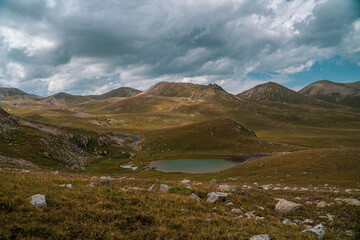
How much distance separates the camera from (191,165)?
75500mm

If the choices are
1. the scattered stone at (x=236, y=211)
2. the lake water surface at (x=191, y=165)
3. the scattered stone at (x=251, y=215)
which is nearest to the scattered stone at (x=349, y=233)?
the scattered stone at (x=251, y=215)

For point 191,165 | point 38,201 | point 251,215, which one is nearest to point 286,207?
Answer: point 251,215

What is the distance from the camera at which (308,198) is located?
18250mm

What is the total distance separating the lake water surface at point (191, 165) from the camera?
6770cm

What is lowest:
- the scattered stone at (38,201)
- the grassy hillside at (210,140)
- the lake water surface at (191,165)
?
the lake water surface at (191,165)

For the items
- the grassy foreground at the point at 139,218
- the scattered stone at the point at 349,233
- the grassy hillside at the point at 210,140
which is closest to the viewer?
the grassy foreground at the point at 139,218

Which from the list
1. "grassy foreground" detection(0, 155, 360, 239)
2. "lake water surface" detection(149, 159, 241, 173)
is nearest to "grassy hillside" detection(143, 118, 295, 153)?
"lake water surface" detection(149, 159, 241, 173)

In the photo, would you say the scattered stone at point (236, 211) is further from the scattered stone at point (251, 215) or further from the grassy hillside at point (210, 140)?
the grassy hillside at point (210, 140)

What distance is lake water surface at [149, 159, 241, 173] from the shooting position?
222ft

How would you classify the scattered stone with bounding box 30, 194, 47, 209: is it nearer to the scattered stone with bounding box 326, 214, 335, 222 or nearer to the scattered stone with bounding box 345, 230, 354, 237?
the scattered stone with bounding box 345, 230, 354, 237

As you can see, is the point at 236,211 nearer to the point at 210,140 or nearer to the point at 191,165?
the point at 191,165

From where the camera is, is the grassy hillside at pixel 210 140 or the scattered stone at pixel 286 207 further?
the grassy hillside at pixel 210 140

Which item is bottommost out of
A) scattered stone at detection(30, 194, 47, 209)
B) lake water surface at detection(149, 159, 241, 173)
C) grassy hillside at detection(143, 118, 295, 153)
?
lake water surface at detection(149, 159, 241, 173)

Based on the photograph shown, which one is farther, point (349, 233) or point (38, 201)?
point (349, 233)
